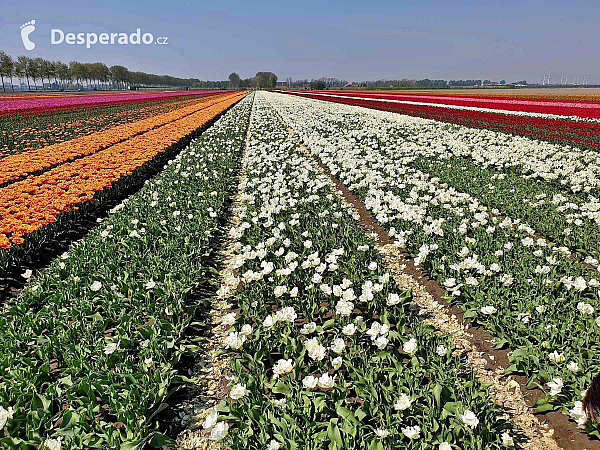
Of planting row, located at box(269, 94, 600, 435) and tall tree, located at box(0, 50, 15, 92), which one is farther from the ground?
tall tree, located at box(0, 50, 15, 92)

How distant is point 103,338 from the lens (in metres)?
4.18

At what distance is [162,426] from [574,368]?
355 centimetres

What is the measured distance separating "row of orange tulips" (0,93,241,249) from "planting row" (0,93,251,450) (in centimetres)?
110

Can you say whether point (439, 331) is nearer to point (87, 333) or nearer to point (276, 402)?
point (276, 402)

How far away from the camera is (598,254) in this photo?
5.91 meters

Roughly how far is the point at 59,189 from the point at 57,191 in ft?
0.71

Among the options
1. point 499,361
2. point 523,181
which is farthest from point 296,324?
point 523,181

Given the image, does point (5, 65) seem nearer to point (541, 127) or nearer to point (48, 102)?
point (48, 102)

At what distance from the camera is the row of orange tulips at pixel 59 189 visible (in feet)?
22.8

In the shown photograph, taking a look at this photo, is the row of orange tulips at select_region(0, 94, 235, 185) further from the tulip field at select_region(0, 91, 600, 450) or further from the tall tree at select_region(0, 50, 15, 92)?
the tall tree at select_region(0, 50, 15, 92)

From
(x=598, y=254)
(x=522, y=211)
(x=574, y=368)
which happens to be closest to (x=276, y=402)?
(x=574, y=368)

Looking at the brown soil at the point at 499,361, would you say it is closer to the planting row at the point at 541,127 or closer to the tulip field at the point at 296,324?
the tulip field at the point at 296,324

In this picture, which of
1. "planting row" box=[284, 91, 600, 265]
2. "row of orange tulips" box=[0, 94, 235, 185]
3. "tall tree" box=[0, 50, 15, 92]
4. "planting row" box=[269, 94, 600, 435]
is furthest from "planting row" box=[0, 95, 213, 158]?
"tall tree" box=[0, 50, 15, 92]

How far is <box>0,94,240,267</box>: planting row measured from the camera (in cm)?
678
